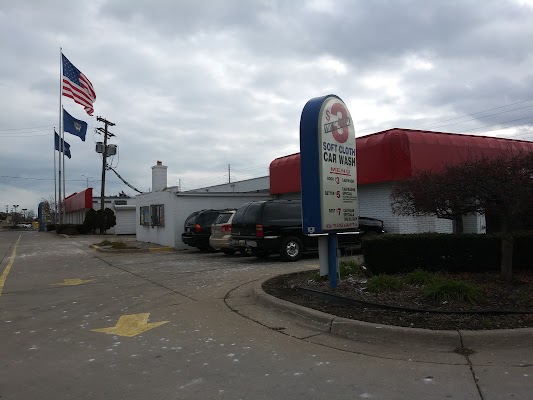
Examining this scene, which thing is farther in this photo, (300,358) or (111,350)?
(111,350)

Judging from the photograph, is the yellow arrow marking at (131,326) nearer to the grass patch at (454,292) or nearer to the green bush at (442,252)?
the grass patch at (454,292)

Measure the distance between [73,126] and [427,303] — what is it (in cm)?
3637

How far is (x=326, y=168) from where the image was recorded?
294 inches

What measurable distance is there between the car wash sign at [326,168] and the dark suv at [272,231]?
539 cm

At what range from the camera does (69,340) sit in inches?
231

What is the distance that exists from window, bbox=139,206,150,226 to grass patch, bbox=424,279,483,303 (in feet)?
61.7

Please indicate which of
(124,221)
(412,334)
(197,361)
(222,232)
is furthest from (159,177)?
(412,334)

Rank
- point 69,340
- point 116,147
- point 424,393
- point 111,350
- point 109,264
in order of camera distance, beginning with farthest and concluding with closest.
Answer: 1. point 116,147
2. point 109,264
3. point 69,340
4. point 111,350
5. point 424,393

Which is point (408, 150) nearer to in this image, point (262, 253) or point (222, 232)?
point (262, 253)

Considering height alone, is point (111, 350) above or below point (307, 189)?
below

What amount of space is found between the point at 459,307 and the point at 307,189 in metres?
2.91

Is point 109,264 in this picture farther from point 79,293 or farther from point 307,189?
point 307,189

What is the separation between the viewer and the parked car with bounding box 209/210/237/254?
49.6ft

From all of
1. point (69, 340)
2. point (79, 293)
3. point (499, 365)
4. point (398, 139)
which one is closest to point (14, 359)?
point (69, 340)
